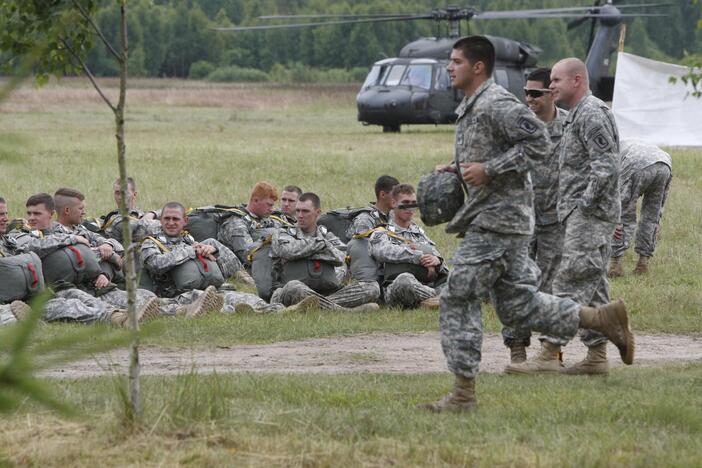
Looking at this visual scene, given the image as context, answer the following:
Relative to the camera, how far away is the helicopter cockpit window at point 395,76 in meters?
37.7

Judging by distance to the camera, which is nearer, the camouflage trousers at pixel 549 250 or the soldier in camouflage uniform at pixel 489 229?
the soldier in camouflage uniform at pixel 489 229

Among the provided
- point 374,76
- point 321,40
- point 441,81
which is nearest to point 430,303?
point 441,81

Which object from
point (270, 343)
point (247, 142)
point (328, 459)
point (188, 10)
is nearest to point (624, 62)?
point (247, 142)

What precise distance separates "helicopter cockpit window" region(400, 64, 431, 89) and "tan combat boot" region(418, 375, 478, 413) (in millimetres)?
30874

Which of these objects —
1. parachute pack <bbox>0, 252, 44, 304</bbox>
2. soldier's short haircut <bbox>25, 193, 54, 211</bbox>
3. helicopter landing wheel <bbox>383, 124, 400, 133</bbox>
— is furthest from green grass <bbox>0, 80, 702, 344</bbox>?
parachute pack <bbox>0, 252, 44, 304</bbox>

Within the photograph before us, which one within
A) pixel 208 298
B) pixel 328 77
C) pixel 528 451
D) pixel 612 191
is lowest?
pixel 328 77

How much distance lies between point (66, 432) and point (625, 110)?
796 inches

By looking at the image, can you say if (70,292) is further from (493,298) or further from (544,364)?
(493,298)

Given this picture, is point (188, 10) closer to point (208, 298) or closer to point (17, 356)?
point (208, 298)

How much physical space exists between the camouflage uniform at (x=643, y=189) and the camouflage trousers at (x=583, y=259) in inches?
225

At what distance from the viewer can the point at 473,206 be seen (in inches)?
262

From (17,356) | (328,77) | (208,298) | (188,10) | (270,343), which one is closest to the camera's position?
(17,356)

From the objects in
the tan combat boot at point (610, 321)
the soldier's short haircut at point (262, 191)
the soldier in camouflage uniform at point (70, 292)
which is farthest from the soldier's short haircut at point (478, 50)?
the soldier's short haircut at point (262, 191)

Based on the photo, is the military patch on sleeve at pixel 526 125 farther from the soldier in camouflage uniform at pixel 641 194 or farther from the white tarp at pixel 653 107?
the white tarp at pixel 653 107
